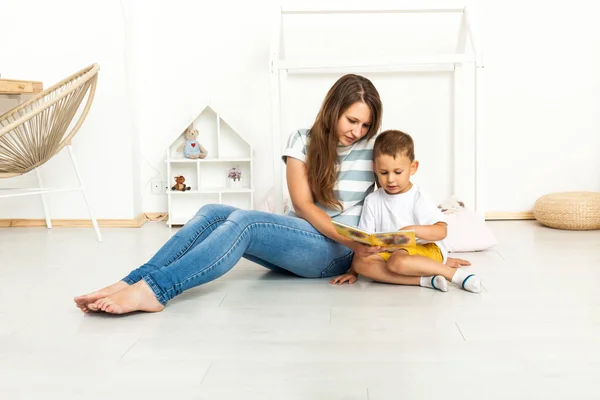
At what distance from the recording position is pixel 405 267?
221 cm

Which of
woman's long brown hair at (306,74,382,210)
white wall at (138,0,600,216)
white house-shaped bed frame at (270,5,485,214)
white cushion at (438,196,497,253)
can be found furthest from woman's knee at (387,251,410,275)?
white wall at (138,0,600,216)

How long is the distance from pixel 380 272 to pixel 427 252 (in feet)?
0.50

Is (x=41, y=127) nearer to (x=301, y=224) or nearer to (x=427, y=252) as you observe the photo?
(x=301, y=224)

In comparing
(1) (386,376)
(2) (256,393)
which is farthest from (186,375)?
(1) (386,376)

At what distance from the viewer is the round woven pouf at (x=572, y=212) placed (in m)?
3.14

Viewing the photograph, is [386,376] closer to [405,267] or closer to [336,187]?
[405,267]

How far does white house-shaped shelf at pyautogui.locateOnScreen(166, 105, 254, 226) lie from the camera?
3555 mm

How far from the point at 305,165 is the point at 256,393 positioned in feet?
3.06

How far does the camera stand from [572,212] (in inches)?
124

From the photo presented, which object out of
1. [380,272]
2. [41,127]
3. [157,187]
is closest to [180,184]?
[157,187]

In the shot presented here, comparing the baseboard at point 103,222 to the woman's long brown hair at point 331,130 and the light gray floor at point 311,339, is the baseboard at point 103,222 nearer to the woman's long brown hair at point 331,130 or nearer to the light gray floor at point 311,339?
the light gray floor at point 311,339

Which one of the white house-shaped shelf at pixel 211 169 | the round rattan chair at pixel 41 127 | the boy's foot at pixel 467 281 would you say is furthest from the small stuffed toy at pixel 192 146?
the boy's foot at pixel 467 281

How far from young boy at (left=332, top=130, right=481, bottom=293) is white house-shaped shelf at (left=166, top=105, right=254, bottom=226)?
1330 millimetres

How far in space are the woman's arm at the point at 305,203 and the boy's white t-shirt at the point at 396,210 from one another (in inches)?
4.1
